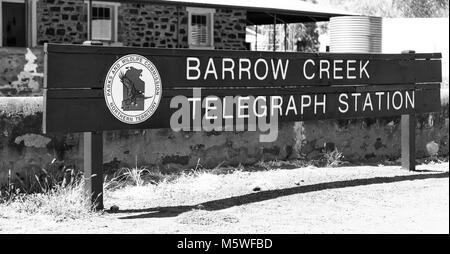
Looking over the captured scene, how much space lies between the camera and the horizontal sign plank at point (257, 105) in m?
7.23

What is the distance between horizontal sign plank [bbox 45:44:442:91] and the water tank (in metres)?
1.58

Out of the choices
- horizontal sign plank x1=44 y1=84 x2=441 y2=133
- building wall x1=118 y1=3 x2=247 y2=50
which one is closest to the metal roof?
building wall x1=118 y1=3 x2=247 y2=50

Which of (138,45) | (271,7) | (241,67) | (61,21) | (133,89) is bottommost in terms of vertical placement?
(133,89)

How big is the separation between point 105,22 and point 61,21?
145 cm

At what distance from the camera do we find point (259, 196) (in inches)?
337

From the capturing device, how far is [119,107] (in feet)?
25.1

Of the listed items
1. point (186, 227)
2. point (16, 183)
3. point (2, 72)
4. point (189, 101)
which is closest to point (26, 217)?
point (16, 183)

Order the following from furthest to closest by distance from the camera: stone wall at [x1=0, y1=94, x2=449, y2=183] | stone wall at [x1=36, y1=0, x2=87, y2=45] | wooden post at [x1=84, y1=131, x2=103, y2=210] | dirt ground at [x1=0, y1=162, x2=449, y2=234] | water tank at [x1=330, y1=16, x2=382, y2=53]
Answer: stone wall at [x1=36, y1=0, x2=87, y2=45], water tank at [x1=330, y1=16, x2=382, y2=53], stone wall at [x1=0, y1=94, x2=449, y2=183], wooden post at [x1=84, y1=131, x2=103, y2=210], dirt ground at [x1=0, y1=162, x2=449, y2=234]

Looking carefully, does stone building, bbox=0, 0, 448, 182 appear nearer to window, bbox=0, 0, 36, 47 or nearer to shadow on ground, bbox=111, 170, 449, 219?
window, bbox=0, 0, 36, 47

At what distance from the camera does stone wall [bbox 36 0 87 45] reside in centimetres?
1850

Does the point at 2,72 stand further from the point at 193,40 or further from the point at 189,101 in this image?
the point at 189,101

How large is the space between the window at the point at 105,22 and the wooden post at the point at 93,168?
12562 mm

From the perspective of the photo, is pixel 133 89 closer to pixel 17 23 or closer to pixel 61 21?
pixel 61 21

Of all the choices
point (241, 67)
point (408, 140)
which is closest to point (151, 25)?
point (408, 140)
